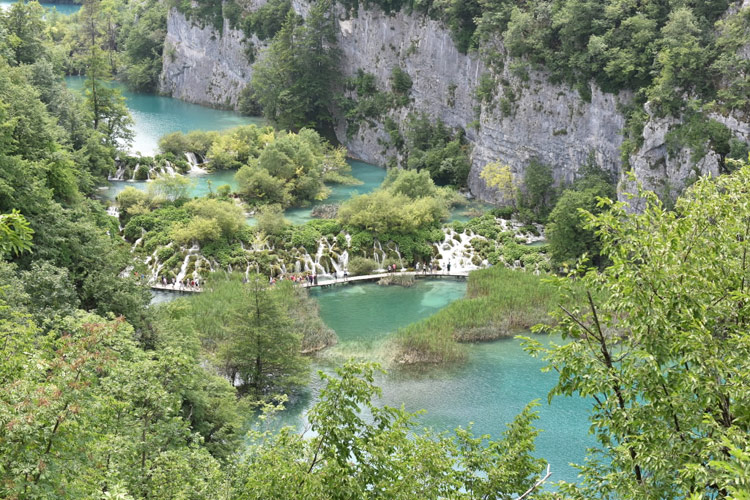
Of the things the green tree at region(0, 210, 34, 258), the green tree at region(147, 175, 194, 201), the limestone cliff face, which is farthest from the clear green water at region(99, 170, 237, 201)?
the green tree at region(0, 210, 34, 258)

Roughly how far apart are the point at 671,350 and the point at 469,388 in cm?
1737

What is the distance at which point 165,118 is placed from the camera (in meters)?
70.2

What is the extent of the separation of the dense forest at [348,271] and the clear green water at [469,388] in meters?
0.66

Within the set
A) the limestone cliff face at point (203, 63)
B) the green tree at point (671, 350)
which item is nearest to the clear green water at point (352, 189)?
the limestone cliff face at point (203, 63)

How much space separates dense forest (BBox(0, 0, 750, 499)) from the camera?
29.4ft

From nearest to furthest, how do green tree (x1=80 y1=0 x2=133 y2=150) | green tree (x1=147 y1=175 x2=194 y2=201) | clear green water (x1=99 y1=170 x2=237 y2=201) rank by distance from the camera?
green tree (x1=147 y1=175 x2=194 y2=201)
clear green water (x1=99 y1=170 x2=237 y2=201)
green tree (x1=80 y1=0 x2=133 y2=150)

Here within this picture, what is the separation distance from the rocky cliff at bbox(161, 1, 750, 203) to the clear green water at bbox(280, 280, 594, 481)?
45.5 feet

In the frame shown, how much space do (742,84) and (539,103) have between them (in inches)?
509

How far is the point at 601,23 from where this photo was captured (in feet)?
131

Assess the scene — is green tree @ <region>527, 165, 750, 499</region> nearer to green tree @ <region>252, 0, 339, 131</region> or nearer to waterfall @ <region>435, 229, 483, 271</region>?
waterfall @ <region>435, 229, 483, 271</region>

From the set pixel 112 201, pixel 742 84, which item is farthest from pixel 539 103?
pixel 112 201

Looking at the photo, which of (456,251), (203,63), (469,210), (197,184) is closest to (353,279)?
(456,251)

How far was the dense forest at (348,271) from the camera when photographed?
29.4 feet

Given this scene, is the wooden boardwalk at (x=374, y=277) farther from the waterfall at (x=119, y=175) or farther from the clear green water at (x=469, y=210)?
the waterfall at (x=119, y=175)
